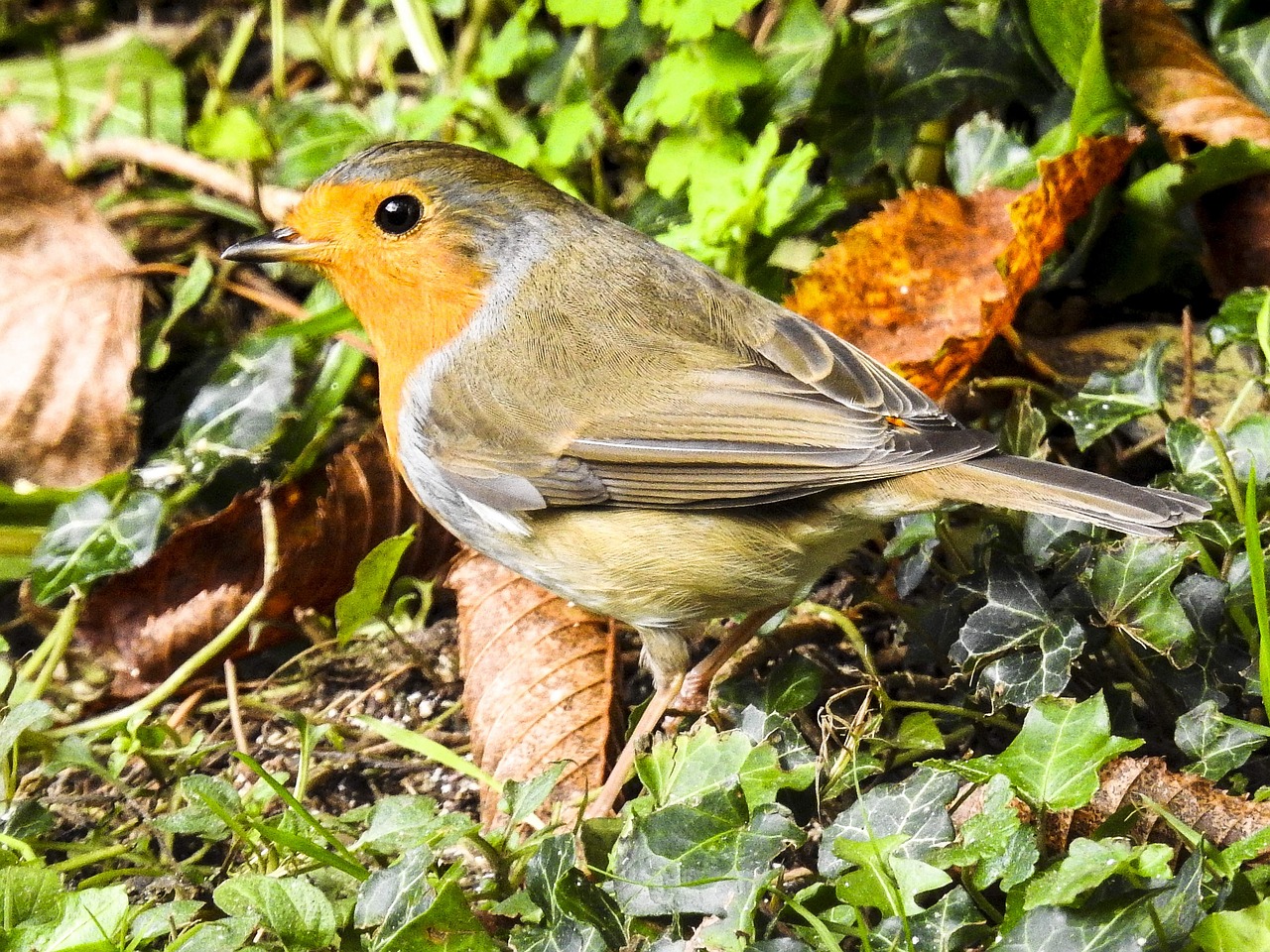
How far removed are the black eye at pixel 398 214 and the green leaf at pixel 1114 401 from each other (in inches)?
54.4

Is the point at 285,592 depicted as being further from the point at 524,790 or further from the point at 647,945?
the point at 647,945

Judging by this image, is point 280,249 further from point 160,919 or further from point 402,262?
point 160,919

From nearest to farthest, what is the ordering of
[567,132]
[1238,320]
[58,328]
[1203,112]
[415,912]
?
[415,912], [1238,320], [1203,112], [567,132], [58,328]

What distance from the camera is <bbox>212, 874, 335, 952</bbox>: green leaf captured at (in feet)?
6.87

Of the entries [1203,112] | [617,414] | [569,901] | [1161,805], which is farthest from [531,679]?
[1203,112]

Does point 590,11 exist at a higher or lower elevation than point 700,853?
higher

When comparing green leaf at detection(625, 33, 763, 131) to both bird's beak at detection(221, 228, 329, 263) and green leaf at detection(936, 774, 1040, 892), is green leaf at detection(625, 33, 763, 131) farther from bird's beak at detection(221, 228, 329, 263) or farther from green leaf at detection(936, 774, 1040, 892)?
green leaf at detection(936, 774, 1040, 892)

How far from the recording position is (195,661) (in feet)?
10.3

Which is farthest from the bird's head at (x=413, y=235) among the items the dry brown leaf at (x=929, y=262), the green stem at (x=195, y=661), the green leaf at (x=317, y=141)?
the green leaf at (x=317, y=141)

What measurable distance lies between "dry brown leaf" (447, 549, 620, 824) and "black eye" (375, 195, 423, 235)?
77 cm

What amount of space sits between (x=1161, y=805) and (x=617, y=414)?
1.18 m

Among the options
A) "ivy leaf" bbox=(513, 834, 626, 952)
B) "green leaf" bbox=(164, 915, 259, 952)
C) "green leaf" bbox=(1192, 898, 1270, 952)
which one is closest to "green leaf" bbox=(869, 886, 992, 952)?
"green leaf" bbox=(1192, 898, 1270, 952)

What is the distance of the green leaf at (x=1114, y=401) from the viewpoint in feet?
9.21

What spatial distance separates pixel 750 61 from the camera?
344cm
